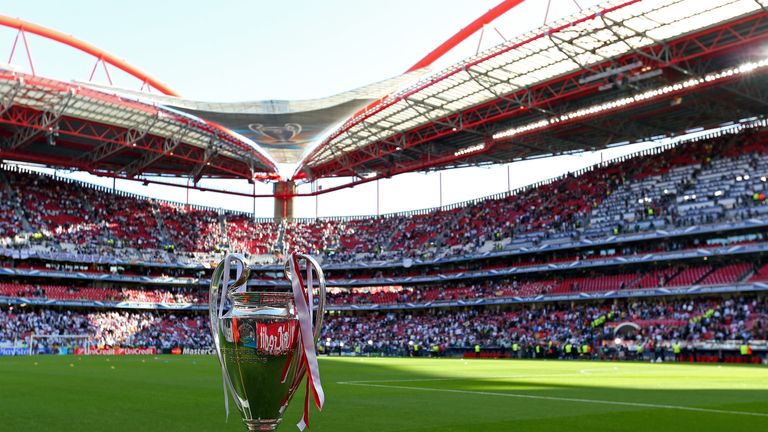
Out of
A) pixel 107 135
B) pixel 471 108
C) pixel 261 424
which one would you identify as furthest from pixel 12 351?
pixel 261 424

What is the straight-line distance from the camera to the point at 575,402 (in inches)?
552

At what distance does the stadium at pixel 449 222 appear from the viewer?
38.3 metres

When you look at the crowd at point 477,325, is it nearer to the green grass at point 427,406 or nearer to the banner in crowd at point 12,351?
the banner in crowd at point 12,351

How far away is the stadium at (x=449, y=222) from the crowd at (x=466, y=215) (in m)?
0.24

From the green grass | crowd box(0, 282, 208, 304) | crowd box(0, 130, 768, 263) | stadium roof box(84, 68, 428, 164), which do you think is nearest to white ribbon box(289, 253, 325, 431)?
the green grass

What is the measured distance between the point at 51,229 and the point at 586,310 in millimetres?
47418

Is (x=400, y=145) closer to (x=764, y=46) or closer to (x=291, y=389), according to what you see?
(x=764, y=46)

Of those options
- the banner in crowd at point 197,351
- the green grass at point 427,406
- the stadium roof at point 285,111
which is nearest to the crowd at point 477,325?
the banner in crowd at point 197,351

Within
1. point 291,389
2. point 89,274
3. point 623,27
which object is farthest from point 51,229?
point 291,389

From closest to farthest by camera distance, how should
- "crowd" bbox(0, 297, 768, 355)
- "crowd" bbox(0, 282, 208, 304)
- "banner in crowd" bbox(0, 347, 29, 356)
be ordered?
"crowd" bbox(0, 297, 768, 355) < "banner in crowd" bbox(0, 347, 29, 356) < "crowd" bbox(0, 282, 208, 304)

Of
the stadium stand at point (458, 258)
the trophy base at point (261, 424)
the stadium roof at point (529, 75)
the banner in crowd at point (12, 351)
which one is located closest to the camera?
the trophy base at point (261, 424)

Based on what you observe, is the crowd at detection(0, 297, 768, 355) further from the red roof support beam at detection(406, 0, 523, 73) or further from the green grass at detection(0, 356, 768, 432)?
the green grass at detection(0, 356, 768, 432)

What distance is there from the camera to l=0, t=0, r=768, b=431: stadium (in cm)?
3828

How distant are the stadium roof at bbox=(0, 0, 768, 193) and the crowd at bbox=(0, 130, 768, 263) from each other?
Result: 3.48m
